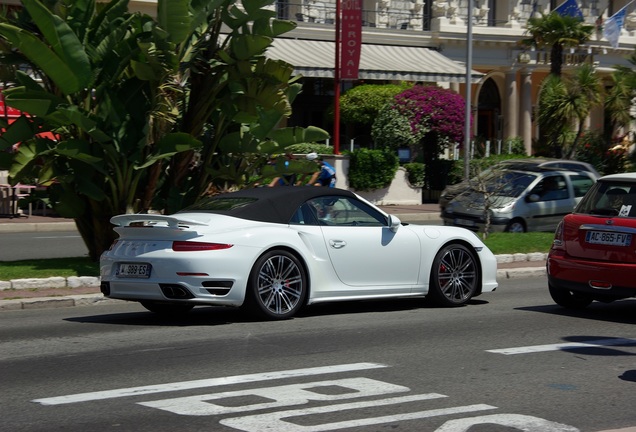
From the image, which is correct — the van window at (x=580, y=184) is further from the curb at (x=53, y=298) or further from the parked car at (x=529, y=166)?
the curb at (x=53, y=298)

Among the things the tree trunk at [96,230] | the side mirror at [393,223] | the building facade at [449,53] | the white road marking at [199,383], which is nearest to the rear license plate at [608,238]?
the side mirror at [393,223]

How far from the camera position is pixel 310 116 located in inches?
1716

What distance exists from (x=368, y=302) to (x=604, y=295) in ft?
9.58

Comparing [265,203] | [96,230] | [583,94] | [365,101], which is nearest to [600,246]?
[265,203]

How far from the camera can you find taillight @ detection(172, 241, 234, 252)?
10375mm

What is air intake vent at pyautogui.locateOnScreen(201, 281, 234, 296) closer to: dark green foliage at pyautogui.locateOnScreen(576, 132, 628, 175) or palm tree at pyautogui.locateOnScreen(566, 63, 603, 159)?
palm tree at pyautogui.locateOnScreen(566, 63, 603, 159)

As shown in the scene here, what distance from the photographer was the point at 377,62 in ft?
129

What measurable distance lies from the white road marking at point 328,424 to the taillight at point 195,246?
11.6 feet

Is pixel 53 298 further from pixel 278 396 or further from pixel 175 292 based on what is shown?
pixel 278 396

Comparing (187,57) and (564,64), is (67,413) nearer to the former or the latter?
(187,57)

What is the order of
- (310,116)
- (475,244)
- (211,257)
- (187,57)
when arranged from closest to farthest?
(211,257) < (475,244) < (187,57) < (310,116)

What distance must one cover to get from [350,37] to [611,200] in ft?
75.4

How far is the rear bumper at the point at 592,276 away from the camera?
444 inches

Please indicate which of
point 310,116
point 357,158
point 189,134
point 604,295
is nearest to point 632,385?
point 604,295
